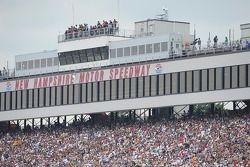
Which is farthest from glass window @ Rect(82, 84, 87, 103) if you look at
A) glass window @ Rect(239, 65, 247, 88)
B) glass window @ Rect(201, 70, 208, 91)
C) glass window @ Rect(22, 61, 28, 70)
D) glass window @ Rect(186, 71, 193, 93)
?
glass window @ Rect(239, 65, 247, 88)

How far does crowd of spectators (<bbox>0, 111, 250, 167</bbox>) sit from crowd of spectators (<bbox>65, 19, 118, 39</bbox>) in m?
8.86

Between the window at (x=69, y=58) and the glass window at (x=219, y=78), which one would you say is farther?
the window at (x=69, y=58)

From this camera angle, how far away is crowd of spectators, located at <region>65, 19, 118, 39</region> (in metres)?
108

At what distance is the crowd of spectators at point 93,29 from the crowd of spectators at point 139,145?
29.1ft

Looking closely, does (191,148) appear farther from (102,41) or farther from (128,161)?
(102,41)

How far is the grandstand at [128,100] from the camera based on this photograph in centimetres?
9344

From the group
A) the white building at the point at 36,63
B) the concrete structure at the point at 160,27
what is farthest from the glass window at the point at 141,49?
the white building at the point at 36,63

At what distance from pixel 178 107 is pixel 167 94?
8.76 meters

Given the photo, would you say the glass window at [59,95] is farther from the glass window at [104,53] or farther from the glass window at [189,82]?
the glass window at [189,82]

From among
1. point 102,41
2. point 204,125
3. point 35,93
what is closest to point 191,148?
point 204,125

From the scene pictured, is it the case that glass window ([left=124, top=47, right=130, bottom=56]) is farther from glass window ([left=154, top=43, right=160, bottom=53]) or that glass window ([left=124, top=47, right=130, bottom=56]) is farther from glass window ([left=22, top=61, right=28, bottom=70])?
glass window ([left=22, top=61, right=28, bottom=70])

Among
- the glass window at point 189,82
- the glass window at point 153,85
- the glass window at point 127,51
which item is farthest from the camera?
the glass window at point 127,51

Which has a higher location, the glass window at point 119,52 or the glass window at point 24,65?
the glass window at point 119,52

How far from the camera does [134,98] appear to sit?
103m
